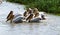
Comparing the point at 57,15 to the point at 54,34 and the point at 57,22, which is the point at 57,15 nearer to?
the point at 57,22

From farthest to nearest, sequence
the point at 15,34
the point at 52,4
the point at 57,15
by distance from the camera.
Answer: the point at 52,4 < the point at 57,15 < the point at 15,34

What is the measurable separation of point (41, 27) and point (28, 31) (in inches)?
51.8

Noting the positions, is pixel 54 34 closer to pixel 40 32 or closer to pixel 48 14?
pixel 40 32

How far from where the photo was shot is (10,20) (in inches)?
653

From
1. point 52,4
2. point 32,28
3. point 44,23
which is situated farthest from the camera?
point 52,4

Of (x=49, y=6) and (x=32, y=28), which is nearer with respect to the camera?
(x=32, y=28)

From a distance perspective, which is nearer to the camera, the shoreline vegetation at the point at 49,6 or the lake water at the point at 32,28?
the lake water at the point at 32,28

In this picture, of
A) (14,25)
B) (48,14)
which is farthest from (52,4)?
(14,25)

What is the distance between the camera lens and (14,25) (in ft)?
52.0

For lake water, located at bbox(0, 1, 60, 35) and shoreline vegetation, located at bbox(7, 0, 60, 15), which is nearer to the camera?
lake water, located at bbox(0, 1, 60, 35)

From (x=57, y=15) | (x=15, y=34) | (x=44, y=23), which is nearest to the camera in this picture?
(x=15, y=34)

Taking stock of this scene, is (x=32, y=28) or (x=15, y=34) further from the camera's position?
(x=32, y=28)

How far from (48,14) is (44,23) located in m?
3.60

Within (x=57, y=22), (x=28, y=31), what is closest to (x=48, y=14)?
(x=57, y=22)
